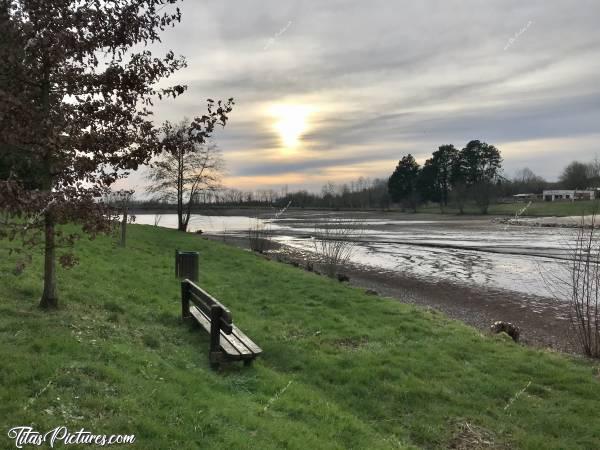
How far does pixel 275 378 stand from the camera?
23.7 feet

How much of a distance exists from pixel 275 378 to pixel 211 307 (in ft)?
4.91

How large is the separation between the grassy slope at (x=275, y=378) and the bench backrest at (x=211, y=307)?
0.61m

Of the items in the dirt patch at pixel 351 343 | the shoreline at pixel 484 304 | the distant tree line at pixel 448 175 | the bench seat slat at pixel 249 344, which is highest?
the distant tree line at pixel 448 175

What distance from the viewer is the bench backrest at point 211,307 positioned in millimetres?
7176

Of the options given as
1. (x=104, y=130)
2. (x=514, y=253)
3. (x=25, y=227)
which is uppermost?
(x=104, y=130)

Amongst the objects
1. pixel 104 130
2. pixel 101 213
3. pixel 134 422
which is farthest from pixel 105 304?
pixel 134 422

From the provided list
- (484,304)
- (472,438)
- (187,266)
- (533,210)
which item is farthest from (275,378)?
(533,210)

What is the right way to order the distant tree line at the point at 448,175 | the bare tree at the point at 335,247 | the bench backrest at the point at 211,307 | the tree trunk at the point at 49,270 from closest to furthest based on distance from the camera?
1. the bench backrest at the point at 211,307
2. the tree trunk at the point at 49,270
3. the bare tree at the point at 335,247
4. the distant tree line at the point at 448,175

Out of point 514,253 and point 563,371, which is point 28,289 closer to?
point 563,371

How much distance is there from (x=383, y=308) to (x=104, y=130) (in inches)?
344

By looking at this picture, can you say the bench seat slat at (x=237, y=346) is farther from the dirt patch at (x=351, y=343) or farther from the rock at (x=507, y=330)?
the rock at (x=507, y=330)

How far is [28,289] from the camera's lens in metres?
8.88

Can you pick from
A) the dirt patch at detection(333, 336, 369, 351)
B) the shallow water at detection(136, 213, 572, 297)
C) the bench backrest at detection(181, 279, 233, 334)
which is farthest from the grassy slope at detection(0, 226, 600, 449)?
the shallow water at detection(136, 213, 572, 297)

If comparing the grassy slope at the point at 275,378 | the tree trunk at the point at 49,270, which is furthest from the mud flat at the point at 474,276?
the tree trunk at the point at 49,270
